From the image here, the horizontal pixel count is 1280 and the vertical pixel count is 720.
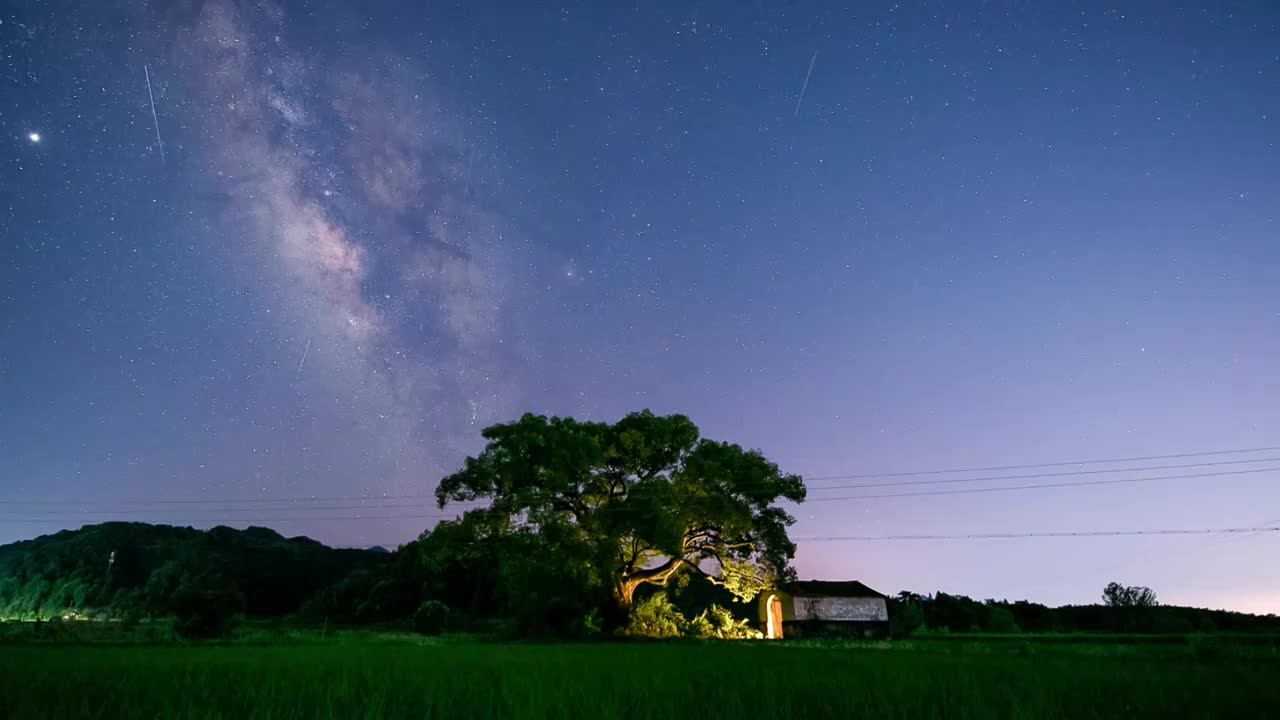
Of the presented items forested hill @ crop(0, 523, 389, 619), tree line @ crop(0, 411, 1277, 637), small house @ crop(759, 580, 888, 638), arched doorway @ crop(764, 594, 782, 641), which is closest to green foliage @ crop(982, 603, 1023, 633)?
tree line @ crop(0, 411, 1277, 637)

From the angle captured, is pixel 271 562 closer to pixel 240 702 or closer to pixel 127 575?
pixel 127 575

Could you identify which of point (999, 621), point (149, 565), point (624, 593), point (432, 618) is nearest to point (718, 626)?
point (624, 593)

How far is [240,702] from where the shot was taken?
2820 mm

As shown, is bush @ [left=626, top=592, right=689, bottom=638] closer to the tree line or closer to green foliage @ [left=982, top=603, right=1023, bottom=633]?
the tree line

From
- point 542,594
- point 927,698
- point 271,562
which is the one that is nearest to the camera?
point 927,698

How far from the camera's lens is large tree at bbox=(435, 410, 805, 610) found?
94.0 feet

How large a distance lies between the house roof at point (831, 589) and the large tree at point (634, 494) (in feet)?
78.6

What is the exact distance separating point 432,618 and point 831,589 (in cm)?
3503

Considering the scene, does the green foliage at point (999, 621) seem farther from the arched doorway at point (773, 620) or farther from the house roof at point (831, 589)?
the arched doorway at point (773, 620)

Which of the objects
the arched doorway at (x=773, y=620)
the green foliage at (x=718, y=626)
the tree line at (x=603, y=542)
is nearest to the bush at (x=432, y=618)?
the tree line at (x=603, y=542)

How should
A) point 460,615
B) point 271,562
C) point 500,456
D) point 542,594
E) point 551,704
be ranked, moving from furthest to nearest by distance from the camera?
point 271,562 → point 460,615 → point 500,456 → point 542,594 → point 551,704

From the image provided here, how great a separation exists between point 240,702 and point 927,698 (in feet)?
11.5

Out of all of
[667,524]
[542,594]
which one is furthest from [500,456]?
[667,524]

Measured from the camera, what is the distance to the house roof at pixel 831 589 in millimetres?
52969
